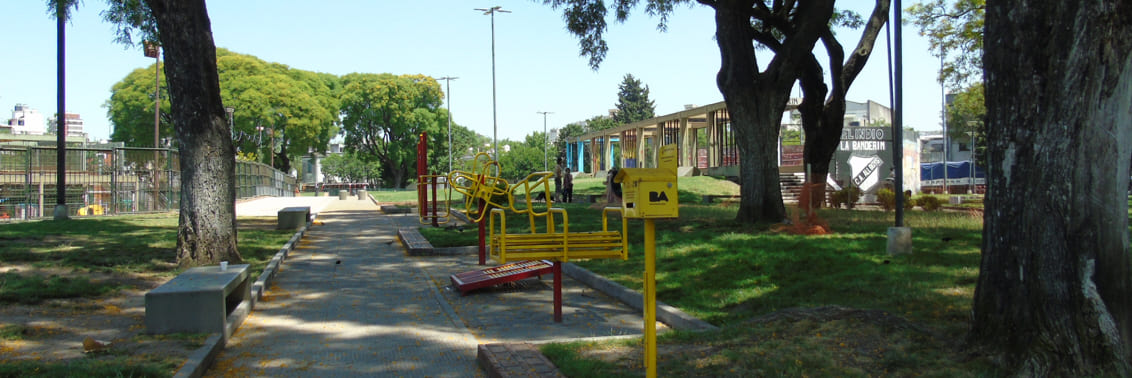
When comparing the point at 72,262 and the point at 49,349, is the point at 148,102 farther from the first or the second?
the point at 49,349

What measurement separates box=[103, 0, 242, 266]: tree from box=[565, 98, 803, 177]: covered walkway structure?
21.1m

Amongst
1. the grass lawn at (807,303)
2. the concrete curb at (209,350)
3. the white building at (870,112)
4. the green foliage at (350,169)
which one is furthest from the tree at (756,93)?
the green foliage at (350,169)

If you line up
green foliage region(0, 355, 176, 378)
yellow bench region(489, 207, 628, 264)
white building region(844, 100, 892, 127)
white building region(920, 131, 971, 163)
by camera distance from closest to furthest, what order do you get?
green foliage region(0, 355, 176, 378)
yellow bench region(489, 207, 628, 264)
white building region(920, 131, 971, 163)
white building region(844, 100, 892, 127)

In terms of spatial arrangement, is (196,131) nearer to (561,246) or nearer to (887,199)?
(561,246)

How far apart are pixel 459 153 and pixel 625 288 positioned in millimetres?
77779

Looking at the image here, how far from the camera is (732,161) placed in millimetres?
37656

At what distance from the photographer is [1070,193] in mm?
4680

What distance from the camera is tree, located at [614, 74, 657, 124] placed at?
110250 mm

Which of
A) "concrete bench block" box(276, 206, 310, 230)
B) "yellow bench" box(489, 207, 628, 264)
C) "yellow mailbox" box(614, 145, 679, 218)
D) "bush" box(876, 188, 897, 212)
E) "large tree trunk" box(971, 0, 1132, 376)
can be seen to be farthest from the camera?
"bush" box(876, 188, 897, 212)

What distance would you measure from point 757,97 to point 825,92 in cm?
672

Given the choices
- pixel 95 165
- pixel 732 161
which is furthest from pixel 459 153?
pixel 95 165

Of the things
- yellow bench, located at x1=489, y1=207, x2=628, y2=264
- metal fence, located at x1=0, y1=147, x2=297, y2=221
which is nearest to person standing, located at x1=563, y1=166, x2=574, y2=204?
metal fence, located at x1=0, y1=147, x2=297, y2=221

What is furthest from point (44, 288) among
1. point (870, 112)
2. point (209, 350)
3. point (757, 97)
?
point (870, 112)

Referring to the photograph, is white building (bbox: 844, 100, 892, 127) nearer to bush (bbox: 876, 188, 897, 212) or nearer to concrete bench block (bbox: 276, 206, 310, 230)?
bush (bbox: 876, 188, 897, 212)
